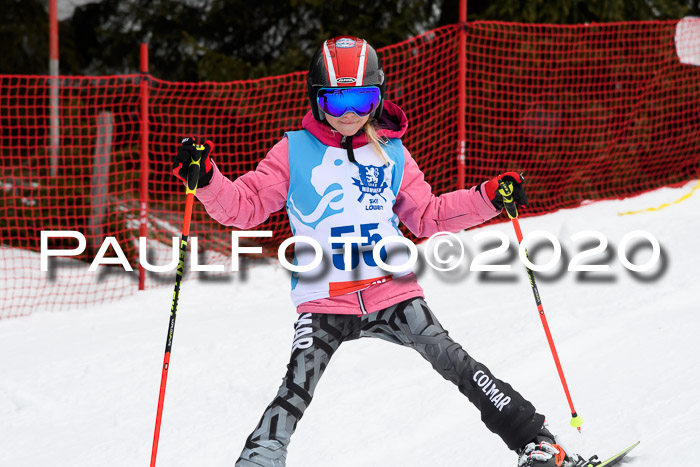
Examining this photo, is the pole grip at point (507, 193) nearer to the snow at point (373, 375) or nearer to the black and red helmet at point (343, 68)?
the black and red helmet at point (343, 68)

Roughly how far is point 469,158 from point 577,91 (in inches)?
66.0

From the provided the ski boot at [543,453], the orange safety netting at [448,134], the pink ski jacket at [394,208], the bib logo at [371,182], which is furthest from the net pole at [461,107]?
the ski boot at [543,453]

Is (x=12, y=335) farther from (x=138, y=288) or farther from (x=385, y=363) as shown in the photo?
(x=385, y=363)

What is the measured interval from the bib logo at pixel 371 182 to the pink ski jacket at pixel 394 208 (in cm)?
11

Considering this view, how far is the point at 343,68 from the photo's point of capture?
2.78 m

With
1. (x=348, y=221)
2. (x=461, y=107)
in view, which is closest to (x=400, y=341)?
(x=348, y=221)

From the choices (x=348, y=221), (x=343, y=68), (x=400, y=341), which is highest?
(x=343, y=68)

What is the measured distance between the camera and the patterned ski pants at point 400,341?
8.27ft

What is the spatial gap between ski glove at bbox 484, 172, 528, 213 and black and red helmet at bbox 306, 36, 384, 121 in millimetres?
504

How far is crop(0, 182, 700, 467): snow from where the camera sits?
3.56 metres

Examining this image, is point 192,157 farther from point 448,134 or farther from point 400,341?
point 448,134

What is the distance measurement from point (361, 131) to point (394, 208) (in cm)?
34

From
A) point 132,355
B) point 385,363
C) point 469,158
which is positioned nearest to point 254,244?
point 469,158

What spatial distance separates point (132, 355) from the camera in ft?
16.4
